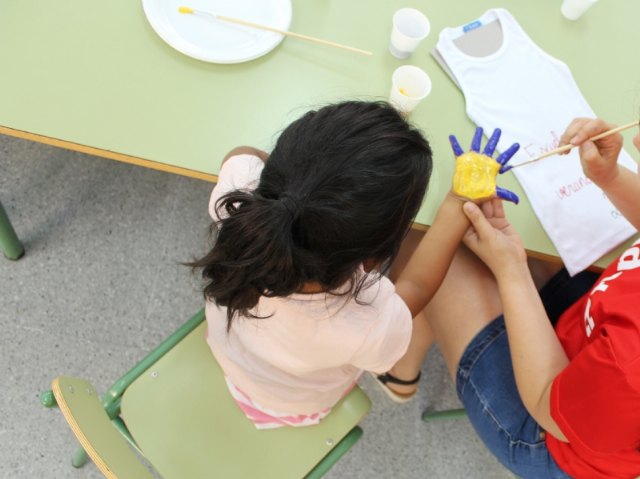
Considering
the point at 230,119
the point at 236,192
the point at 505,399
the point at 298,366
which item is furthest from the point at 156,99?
the point at 505,399

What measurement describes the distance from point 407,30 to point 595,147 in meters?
0.40

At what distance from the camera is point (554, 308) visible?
1223mm

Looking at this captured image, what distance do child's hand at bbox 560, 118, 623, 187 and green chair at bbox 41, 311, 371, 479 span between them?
0.58 metres

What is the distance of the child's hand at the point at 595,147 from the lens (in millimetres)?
966

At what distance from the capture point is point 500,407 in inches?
40.6

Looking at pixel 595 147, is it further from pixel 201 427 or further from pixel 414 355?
pixel 201 427

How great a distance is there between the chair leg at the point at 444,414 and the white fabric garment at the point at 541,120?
60 centimetres

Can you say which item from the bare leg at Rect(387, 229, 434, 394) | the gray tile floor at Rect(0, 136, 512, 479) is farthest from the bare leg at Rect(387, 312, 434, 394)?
the gray tile floor at Rect(0, 136, 512, 479)

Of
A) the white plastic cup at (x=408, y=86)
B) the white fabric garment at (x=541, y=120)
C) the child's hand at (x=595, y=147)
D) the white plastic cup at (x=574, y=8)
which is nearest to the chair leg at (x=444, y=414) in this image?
the white fabric garment at (x=541, y=120)

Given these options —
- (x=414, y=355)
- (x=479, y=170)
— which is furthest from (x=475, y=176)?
(x=414, y=355)

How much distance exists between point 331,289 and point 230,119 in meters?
0.41

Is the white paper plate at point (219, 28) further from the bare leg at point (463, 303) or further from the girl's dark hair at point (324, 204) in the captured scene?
the bare leg at point (463, 303)

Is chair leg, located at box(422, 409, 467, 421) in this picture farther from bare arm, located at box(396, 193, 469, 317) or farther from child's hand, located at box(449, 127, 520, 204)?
child's hand, located at box(449, 127, 520, 204)

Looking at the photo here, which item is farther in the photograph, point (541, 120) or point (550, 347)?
point (541, 120)
